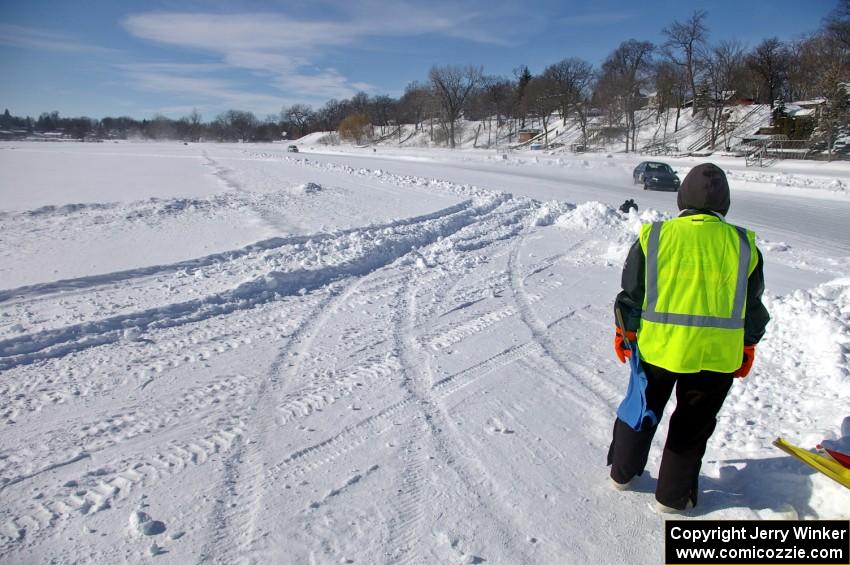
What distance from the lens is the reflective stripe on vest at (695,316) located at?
256 centimetres

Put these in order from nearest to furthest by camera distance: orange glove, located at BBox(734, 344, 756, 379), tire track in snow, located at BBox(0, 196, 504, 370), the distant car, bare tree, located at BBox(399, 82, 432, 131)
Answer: orange glove, located at BBox(734, 344, 756, 379), tire track in snow, located at BBox(0, 196, 504, 370), the distant car, bare tree, located at BBox(399, 82, 432, 131)

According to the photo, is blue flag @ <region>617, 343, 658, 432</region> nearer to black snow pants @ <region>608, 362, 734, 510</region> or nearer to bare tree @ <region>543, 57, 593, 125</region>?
black snow pants @ <region>608, 362, 734, 510</region>

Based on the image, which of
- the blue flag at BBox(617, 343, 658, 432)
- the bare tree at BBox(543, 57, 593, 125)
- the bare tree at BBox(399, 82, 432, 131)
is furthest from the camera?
the bare tree at BBox(399, 82, 432, 131)

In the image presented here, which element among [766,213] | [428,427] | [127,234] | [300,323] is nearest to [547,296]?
[300,323]

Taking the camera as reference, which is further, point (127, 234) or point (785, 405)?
point (127, 234)

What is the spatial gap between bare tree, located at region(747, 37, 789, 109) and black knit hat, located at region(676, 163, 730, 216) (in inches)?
2409

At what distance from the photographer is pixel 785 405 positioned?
409 cm

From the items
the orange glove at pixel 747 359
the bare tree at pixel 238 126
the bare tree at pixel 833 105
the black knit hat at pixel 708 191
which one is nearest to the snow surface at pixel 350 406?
the orange glove at pixel 747 359

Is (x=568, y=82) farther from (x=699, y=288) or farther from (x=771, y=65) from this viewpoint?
(x=699, y=288)

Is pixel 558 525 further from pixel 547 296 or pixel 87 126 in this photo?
pixel 87 126

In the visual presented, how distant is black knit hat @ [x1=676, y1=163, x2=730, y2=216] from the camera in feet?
8.56

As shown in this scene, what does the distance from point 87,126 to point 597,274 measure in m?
155

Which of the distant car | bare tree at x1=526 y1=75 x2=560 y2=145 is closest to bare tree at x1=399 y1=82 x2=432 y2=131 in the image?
bare tree at x1=526 y1=75 x2=560 y2=145

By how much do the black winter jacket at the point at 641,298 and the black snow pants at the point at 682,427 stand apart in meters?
0.25
